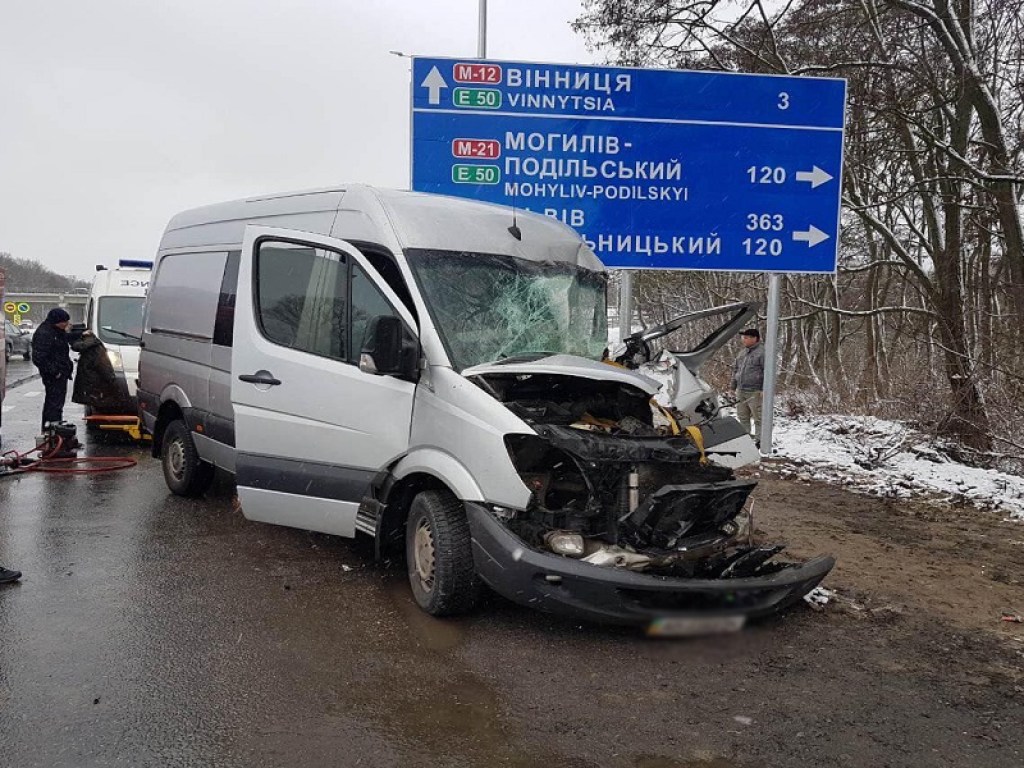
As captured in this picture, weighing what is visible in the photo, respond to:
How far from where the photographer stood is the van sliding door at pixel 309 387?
5.02m

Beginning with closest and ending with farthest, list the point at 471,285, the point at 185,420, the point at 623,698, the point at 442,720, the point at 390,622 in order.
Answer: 1. the point at 442,720
2. the point at 623,698
3. the point at 390,622
4. the point at 471,285
5. the point at 185,420

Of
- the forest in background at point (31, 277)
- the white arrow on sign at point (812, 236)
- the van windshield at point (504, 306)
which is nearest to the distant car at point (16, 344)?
the white arrow on sign at point (812, 236)

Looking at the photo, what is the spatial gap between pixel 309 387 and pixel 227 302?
1.92 metres

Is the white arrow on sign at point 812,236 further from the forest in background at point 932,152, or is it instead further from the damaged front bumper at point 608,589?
the damaged front bumper at point 608,589

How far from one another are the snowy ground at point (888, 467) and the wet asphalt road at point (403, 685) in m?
4.55

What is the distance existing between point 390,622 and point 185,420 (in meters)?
3.66

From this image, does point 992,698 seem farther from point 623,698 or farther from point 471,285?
point 471,285

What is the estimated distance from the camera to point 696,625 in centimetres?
394

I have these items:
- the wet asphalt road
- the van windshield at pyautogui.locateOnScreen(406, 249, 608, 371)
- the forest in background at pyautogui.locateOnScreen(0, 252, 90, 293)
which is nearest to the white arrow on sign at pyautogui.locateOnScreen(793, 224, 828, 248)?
the van windshield at pyautogui.locateOnScreen(406, 249, 608, 371)

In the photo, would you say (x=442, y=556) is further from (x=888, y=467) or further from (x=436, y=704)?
(x=888, y=467)

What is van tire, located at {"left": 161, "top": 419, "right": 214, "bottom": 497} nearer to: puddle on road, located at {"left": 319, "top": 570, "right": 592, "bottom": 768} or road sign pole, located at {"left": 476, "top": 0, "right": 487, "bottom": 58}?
puddle on road, located at {"left": 319, "top": 570, "right": 592, "bottom": 768}

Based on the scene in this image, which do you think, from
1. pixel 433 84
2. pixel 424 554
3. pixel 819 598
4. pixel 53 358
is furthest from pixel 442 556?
pixel 53 358

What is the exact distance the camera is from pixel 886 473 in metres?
9.75

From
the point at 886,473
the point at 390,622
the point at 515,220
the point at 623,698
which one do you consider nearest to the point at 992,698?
the point at 623,698
